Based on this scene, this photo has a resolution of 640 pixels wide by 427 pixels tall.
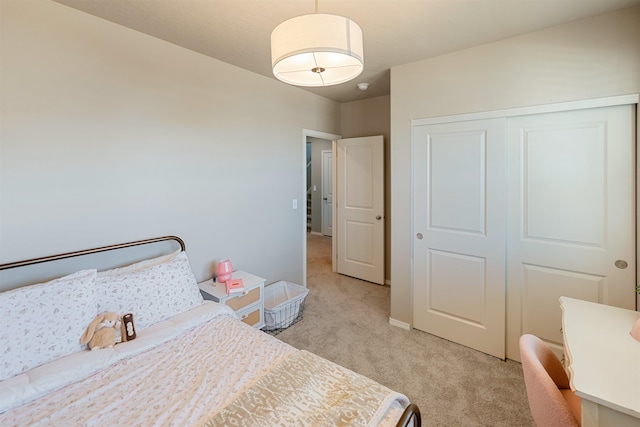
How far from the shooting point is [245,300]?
253 cm

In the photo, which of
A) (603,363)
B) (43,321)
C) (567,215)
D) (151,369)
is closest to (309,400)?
(151,369)

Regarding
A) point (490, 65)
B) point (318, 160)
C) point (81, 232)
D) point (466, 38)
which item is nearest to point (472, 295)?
point (490, 65)

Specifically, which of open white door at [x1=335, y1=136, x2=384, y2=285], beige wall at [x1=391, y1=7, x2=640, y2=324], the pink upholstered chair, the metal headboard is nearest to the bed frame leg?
the pink upholstered chair

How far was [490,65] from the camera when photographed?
2.34 meters

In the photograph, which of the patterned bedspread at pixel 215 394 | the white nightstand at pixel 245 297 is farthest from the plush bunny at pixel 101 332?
the white nightstand at pixel 245 297

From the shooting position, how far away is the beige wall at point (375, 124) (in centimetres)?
397

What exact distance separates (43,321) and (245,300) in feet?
4.33

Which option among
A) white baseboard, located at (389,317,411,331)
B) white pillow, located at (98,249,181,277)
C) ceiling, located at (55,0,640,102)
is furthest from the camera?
white baseboard, located at (389,317,411,331)

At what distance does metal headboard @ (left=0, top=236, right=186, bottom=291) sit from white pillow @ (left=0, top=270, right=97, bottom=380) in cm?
30

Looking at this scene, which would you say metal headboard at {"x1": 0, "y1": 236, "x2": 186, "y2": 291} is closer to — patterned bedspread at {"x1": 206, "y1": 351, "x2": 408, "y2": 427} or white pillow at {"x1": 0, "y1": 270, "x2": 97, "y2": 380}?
white pillow at {"x1": 0, "y1": 270, "x2": 97, "y2": 380}

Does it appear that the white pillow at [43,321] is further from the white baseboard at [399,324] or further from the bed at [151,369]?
the white baseboard at [399,324]

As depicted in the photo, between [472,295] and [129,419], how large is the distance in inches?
99.7

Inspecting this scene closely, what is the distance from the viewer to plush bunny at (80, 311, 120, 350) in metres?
1.54

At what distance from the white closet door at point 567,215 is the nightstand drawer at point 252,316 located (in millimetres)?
2129
